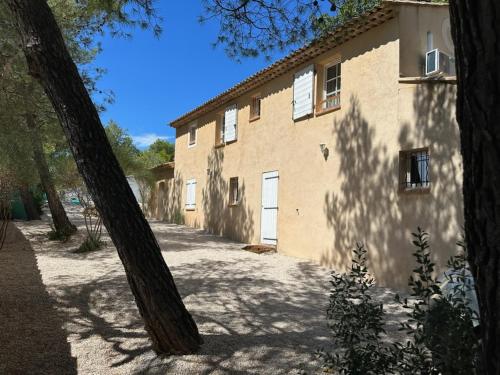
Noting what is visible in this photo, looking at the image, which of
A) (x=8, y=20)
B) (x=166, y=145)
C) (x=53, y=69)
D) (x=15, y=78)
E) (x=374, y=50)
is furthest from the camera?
(x=166, y=145)

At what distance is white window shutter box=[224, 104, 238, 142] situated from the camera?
51.6ft

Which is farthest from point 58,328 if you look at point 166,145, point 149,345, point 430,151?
point 166,145

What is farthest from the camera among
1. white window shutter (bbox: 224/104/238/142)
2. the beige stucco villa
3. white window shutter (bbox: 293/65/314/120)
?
white window shutter (bbox: 224/104/238/142)

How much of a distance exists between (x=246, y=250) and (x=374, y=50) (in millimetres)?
6266

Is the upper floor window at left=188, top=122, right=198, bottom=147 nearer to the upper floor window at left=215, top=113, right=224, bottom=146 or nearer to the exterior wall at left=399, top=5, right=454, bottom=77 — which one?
the upper floor window at left=215, top=113, right=224, bottom=146

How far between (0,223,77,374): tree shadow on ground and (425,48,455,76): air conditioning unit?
24.0ft

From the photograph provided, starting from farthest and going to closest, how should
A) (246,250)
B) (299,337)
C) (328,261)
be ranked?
(246,250), (328,261), (299,337)

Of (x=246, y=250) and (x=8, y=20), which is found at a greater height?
(x=8, y=20)

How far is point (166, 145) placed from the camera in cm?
4934

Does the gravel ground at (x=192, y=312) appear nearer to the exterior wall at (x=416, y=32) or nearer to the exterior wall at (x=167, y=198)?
the exterior wall at (x=416, y=32)

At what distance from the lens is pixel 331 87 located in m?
11.1

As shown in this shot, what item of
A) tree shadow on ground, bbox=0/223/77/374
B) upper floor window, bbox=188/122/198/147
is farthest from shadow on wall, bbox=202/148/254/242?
tree shadow on ground, bbox=0/223/77/374

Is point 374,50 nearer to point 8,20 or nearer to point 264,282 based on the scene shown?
point 264,282

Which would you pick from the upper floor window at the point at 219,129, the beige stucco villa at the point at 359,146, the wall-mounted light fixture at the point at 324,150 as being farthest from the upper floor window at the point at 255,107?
the wall-mounted light fixture at the point at 324,150
